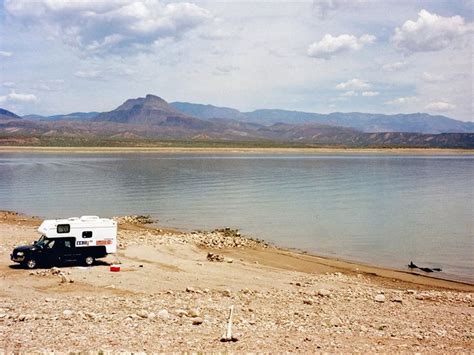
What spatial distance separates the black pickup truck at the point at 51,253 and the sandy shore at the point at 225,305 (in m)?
0.57

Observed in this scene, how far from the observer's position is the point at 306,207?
4994cm

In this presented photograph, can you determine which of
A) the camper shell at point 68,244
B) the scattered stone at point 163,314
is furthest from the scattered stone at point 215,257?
the scattered stone at point 163,314

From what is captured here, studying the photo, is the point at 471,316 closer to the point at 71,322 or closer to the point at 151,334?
the point at 151,334

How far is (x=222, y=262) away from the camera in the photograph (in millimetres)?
26562

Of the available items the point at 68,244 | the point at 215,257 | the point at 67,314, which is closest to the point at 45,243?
the point at 68,244

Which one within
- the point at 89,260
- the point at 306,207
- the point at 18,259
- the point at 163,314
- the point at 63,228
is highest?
the point at 63,228

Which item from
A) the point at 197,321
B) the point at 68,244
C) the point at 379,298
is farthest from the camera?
the point at 68,244

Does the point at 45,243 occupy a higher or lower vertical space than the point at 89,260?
higher

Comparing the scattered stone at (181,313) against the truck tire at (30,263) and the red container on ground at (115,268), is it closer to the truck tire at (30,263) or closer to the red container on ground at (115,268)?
the red container on ground at (115,268)

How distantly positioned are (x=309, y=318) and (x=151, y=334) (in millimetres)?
5357

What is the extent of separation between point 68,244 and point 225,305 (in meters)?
9.56

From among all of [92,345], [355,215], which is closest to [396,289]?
[92,345]

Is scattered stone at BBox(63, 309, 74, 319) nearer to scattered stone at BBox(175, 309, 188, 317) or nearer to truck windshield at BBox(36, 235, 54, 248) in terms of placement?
scattered stone at BBox(175, 309, 188, 317)

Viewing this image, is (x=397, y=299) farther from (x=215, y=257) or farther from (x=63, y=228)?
(x=63, y=228)
